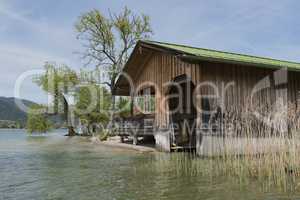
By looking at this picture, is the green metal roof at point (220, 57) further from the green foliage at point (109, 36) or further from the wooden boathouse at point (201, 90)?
the green foliage at point (109, 36)

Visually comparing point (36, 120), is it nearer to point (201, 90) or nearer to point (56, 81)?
point (56, 81)

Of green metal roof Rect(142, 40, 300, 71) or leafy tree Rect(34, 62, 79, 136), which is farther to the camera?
leafy tree Rect(34, 62, 79, 136)

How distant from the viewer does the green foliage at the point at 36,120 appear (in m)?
38.5

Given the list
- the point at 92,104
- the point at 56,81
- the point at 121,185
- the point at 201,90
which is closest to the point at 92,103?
the point at 92,104

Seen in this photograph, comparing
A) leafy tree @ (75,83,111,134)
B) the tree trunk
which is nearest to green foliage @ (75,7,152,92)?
leafy tree @ (75,83,111,134)

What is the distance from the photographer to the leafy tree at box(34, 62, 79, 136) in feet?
117

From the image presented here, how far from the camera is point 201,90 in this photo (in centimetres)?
1052

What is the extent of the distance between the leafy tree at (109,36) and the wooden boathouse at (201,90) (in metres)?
7.81

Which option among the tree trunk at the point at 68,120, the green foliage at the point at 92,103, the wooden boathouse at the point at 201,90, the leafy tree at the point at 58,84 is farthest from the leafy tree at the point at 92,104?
the wooden boathouse at the point at 201,90

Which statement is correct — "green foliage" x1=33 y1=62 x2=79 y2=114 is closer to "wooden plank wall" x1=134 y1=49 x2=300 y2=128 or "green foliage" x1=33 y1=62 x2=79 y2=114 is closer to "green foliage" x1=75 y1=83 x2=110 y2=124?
"green foliage" x1=75 y1=83 x2=110 y2=124

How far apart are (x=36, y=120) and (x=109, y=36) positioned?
20.8 m

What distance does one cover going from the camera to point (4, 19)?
41.7ft

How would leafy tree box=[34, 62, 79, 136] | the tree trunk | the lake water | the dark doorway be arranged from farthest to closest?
the tree trunk
leafy tree box=[34, 62, 79, 136]
the dark doorway
the lake water

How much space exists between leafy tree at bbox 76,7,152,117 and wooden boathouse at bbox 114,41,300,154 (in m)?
7.81
